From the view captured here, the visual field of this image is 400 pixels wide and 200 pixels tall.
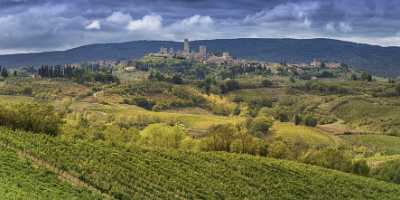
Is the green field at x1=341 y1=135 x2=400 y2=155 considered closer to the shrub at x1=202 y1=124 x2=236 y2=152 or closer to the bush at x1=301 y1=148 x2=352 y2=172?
the bush at x1=301 y1=148 x2=352 y2=172

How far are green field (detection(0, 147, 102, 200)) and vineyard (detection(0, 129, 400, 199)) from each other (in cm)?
254

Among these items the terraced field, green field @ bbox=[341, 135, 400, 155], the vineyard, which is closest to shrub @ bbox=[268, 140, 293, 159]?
the vineyard

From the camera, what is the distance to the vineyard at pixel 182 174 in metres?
50.6

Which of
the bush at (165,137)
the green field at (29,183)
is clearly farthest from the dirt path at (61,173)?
the bush at (165,137)

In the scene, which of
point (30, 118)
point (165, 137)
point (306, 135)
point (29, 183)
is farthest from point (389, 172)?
point (29, 183)

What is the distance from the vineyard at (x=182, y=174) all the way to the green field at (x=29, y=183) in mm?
2542

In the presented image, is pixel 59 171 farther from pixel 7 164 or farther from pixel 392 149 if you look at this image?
pixel 392 149

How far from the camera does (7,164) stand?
145ft

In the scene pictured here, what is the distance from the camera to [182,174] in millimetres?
60719

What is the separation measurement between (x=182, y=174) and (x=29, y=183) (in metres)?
22.9

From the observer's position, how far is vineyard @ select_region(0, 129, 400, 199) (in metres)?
50.6

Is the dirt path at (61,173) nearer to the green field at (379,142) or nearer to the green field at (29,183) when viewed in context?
the green field at (29,183)

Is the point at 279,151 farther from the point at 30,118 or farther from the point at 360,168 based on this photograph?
the point at 30,118

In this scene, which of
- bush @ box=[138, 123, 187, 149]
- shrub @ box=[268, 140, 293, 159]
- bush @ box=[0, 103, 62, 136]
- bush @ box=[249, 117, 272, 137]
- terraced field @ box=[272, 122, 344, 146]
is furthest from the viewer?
bush @ box=[249, 117, 272, 137]
